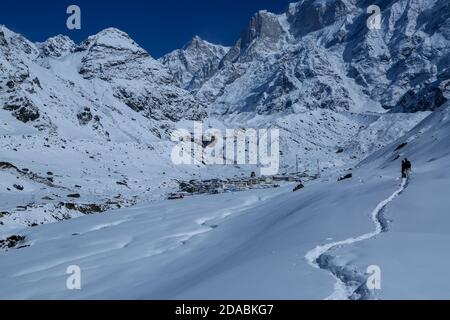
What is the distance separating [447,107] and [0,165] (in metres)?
71.1

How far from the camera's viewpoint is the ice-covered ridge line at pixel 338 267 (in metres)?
10.8

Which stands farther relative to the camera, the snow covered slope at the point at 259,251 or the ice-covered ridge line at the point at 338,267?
the snow covered slope at the point at 259,251

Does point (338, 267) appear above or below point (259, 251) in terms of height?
below

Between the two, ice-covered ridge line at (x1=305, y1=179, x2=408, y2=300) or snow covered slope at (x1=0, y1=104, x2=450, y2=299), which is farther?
snow covered slope at (x1=0, y1=104, x2=450, y2=299)

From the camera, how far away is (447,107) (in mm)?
57438

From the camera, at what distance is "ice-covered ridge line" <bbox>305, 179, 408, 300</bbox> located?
10.8 meters

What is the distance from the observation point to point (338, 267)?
12391 mm

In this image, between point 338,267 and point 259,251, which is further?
point 259,251
